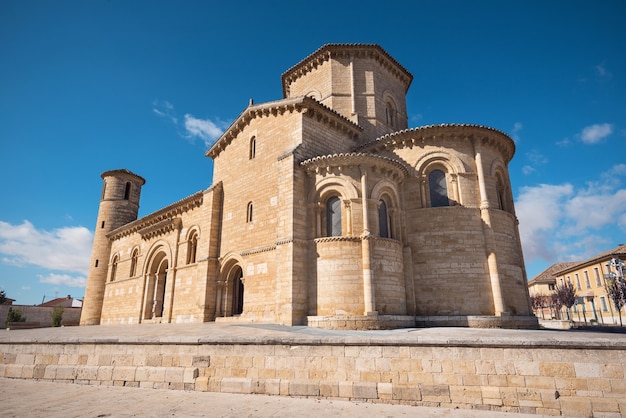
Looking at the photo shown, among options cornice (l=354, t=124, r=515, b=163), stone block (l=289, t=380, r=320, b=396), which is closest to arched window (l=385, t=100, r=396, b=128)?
cornice (l=354, t=124, r=515, b=163)

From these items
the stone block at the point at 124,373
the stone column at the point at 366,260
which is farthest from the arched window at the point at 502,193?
the stone block at the point at 124,373

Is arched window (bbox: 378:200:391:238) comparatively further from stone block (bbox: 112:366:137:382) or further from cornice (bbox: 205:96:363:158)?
stone block (bbox: 112:366:137:382)

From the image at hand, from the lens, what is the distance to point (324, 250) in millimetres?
12336

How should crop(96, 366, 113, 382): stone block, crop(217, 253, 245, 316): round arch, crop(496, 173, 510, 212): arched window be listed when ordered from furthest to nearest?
crop(217, 253, 245, 316): round arch → crop(496, 173, 510, 212): arched window → crop(96, 366, 113, 382): stone block

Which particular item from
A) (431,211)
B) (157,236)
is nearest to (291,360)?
(431,211)

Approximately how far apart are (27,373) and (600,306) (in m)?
37.5

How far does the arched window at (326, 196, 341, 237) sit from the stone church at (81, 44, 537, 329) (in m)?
0.04

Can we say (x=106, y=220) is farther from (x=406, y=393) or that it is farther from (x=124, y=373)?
(x=406, y=393)

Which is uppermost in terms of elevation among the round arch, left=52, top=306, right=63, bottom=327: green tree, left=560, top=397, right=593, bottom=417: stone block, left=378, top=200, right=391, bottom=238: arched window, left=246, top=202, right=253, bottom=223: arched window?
left=246, top=202, right=253, bottom=223: arched window

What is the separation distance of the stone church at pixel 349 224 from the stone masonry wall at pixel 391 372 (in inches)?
179

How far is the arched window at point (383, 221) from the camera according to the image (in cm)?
1319

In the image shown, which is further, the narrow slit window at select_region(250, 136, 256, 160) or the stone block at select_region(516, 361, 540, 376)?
the narrow slit window at select_region(250, 136, 256, 160)

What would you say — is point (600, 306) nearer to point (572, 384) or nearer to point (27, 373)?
point (572, 384)

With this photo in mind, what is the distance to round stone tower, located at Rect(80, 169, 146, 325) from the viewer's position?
87.2 ft
